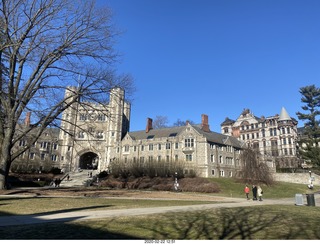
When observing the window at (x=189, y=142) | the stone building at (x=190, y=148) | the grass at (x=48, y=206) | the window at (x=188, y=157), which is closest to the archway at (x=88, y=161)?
the stone building at (x=190, y=148)

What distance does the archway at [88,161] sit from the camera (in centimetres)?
6584

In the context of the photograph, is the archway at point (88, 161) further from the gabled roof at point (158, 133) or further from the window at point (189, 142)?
the window at point (189, 142)

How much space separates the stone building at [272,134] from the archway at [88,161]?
1693 inches

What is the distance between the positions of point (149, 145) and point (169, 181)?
2123cm

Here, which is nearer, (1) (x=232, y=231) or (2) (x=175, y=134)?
(1) (x=232, y=231)

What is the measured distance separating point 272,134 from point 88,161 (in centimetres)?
5476

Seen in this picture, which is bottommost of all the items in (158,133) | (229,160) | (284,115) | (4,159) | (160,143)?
(4,159)

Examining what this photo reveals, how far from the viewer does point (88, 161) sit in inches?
2859

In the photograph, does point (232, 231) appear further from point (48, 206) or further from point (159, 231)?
point (48, 206)

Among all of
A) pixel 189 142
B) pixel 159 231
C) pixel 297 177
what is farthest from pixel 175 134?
pixel 159 231

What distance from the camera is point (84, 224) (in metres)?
8.15

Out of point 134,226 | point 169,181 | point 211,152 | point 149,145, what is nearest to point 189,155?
point 211,152
